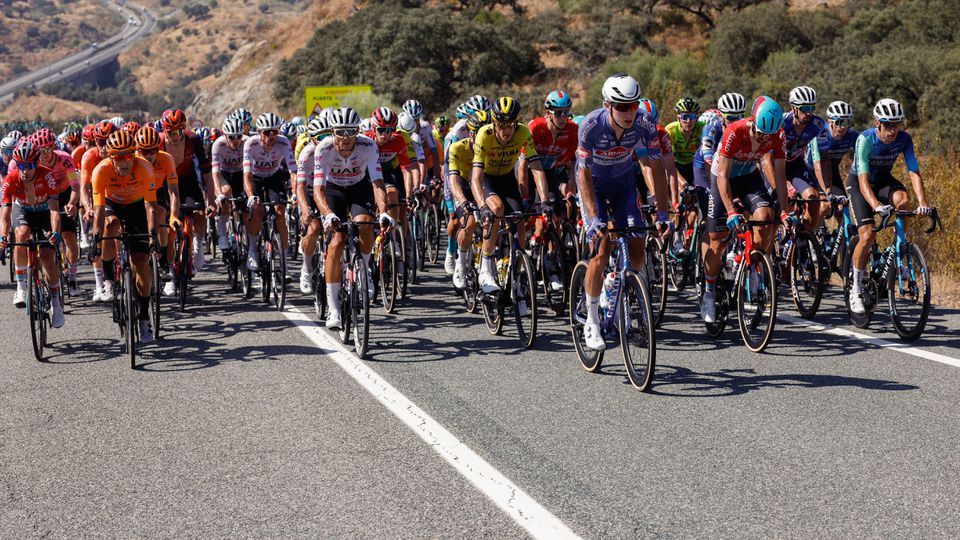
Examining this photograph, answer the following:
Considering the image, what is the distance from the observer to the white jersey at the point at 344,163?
9453 mm

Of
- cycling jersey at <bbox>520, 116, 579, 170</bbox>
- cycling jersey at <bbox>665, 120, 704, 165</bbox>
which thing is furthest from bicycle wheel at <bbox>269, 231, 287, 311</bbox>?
cycling jersey at <bbox>665, 120, 704, 165</bbox>

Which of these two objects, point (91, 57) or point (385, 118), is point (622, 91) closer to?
point (385, 118)

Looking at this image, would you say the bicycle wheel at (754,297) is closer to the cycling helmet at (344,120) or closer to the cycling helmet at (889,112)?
the cycling helmet at (889,112)

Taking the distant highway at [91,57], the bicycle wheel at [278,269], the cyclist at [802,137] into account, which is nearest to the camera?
the cyclist at [802,137]

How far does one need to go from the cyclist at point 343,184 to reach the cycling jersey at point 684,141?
4.21 m

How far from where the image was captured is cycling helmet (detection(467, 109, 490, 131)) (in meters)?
Result: 10.4

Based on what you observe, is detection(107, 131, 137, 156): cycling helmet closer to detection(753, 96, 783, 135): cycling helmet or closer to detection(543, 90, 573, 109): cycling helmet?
detection(543, 90, 573, 109): cycling helmet

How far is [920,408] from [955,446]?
0.85 m

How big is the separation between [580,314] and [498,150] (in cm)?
276

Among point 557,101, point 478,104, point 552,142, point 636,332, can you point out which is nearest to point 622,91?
point 636,332

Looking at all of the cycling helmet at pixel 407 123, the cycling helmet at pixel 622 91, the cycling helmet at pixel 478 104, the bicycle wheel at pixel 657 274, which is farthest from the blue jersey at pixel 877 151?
the cycling helmet at pixel 407 123

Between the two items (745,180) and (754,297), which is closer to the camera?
(754,297)

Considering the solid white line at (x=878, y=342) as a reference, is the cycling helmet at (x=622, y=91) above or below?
above

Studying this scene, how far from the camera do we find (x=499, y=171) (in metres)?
10.2
